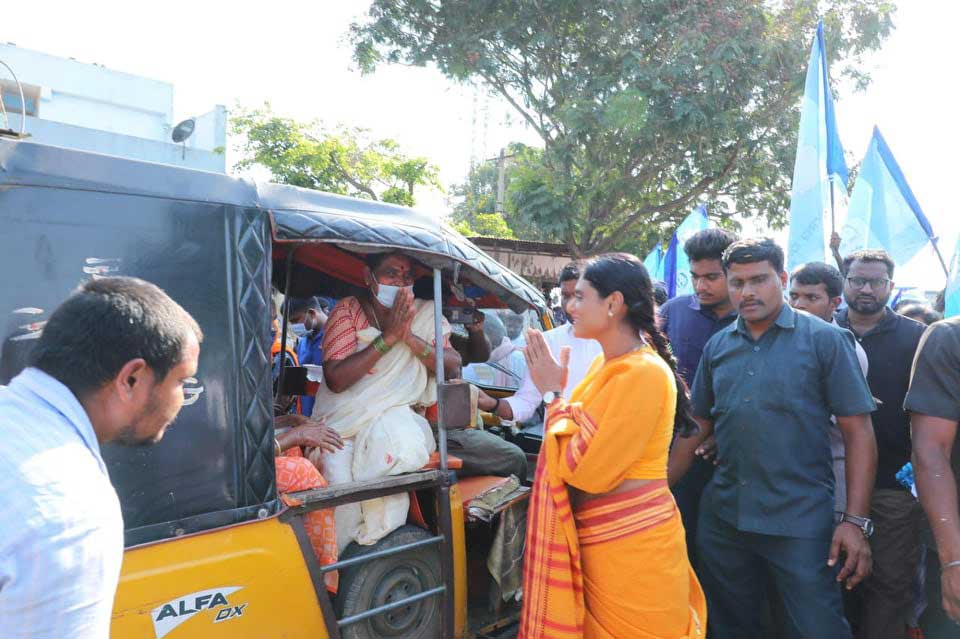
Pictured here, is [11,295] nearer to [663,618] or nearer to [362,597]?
[362,597]

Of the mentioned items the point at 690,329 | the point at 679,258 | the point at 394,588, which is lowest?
the point at 394,588

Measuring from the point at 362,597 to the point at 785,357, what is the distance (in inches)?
76.6

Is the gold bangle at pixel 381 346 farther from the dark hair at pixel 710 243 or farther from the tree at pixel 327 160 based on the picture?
the tree at pixel 327 160

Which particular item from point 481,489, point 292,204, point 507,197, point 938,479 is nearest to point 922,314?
point 938,479

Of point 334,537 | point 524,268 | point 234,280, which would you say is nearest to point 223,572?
point 334,537

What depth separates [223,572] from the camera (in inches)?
86.5

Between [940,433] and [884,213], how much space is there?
4435 mm

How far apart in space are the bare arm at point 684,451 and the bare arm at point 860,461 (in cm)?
63

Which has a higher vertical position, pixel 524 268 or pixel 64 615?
pixel 524 268

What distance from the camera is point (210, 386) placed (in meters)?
2.23

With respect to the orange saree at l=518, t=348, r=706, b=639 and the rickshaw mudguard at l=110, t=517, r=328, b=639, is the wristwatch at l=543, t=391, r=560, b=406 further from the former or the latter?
the rickshaw mudguard at l=110, t=517, r=328, b=639

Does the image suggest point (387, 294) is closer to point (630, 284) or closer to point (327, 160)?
point (630, 284)

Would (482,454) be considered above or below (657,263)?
below

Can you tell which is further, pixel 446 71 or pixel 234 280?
pixel 446 71
